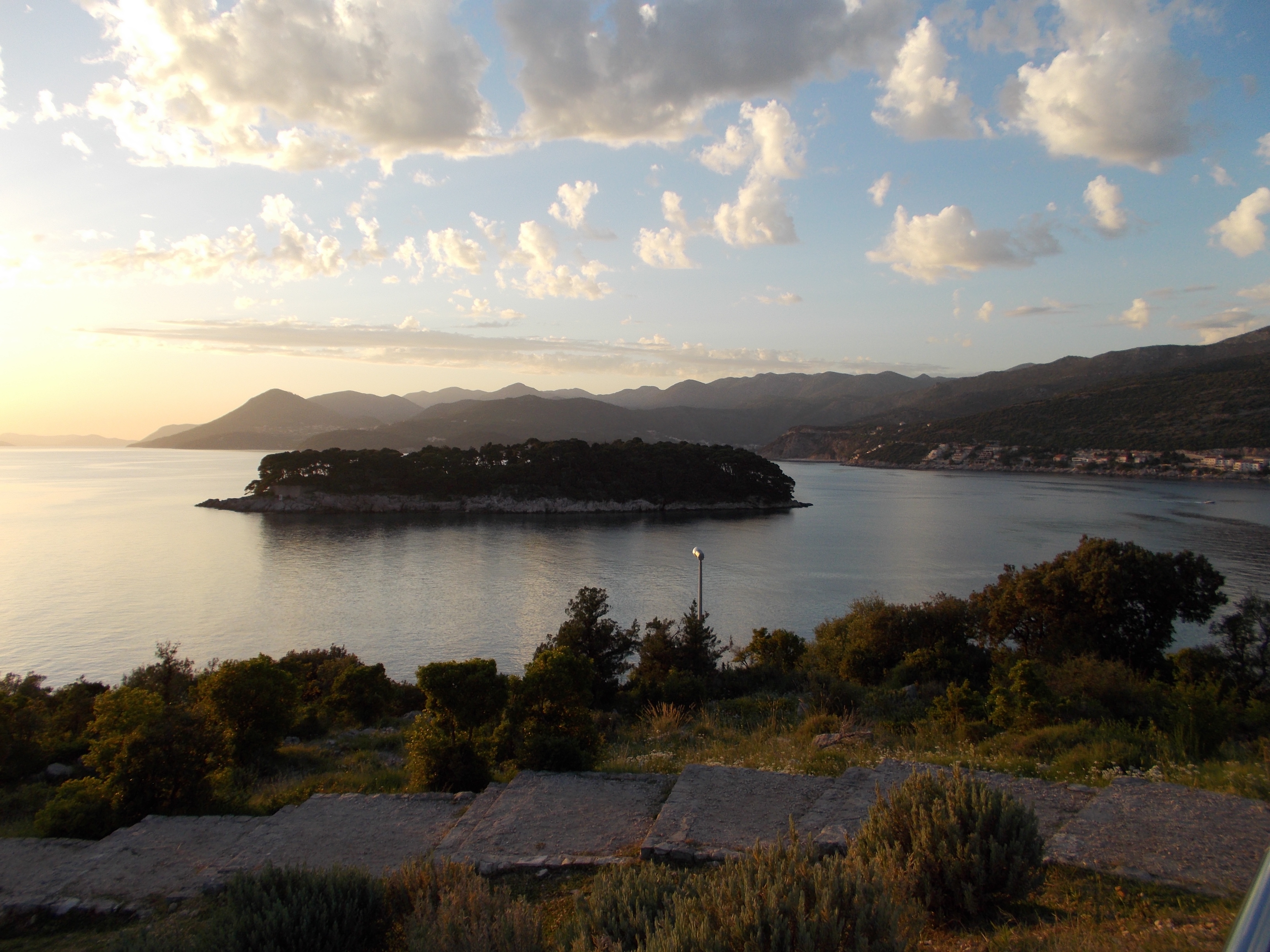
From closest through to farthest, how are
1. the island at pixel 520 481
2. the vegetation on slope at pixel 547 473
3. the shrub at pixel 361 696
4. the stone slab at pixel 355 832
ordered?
the stone slab at pixel 355 832 < the shrub at pixel 361 696 < the island at pixel 520 481 < the vegetation on slope at pixel 547 473

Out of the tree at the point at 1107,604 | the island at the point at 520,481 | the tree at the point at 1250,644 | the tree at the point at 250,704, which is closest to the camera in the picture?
the tree at the point at 250,704

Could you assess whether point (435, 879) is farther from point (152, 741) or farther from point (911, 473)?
point (911, 473)

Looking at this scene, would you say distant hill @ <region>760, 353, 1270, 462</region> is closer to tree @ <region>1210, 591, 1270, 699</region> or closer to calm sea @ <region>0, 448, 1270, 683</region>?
calm sea @ <region>0, 448, 1270, 683</region>

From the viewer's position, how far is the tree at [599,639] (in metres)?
15.0

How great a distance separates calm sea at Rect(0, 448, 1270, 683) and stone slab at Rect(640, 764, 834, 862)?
51.3 ft

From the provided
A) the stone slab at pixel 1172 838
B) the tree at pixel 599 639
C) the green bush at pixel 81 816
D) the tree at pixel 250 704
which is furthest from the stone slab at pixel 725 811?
the tree at pixel 599 639

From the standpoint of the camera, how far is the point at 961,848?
3199 mm

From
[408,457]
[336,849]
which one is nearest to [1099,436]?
[408,457]

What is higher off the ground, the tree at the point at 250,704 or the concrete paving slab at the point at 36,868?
the concrete paving slab at the point at 36,868

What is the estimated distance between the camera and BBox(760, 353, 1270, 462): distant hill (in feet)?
264

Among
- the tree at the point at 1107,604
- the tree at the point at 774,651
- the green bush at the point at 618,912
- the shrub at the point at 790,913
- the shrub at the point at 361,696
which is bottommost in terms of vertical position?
the tree at the point at 774,651

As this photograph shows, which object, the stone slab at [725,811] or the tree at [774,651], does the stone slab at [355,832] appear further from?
the tree at [774,651]

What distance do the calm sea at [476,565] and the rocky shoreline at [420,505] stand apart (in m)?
2.63

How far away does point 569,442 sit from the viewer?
72375 millimetres
